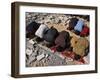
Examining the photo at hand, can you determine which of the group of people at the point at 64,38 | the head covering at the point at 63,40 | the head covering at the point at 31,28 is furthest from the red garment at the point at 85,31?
the head covering at the point at 31,28

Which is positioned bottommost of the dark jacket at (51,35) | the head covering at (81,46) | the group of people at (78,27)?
the head covering at (81,46)

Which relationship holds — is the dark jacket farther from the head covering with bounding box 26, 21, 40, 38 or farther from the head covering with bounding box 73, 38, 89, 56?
the head covering with bounding box 73, 38, 89, 56

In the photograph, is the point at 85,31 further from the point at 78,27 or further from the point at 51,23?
the point at 51,23

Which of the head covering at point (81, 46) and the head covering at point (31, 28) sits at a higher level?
the head covering at point (31, 28)

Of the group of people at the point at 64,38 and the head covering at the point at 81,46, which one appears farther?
the head covering at the point at 81,46

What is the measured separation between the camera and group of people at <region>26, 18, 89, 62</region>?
1.95m

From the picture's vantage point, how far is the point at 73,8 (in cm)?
207

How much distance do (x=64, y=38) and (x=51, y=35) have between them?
12 cm

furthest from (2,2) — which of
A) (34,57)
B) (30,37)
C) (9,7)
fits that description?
(34,57)

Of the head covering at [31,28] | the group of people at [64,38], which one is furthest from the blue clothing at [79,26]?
the head covering at [31,28]

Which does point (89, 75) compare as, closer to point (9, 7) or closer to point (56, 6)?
point (56, 6)

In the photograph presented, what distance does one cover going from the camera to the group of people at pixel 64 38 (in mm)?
1955

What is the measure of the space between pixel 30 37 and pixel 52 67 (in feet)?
1.01

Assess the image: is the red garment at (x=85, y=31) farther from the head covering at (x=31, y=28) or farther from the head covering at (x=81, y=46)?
the head covering at (x=31, y=28)
